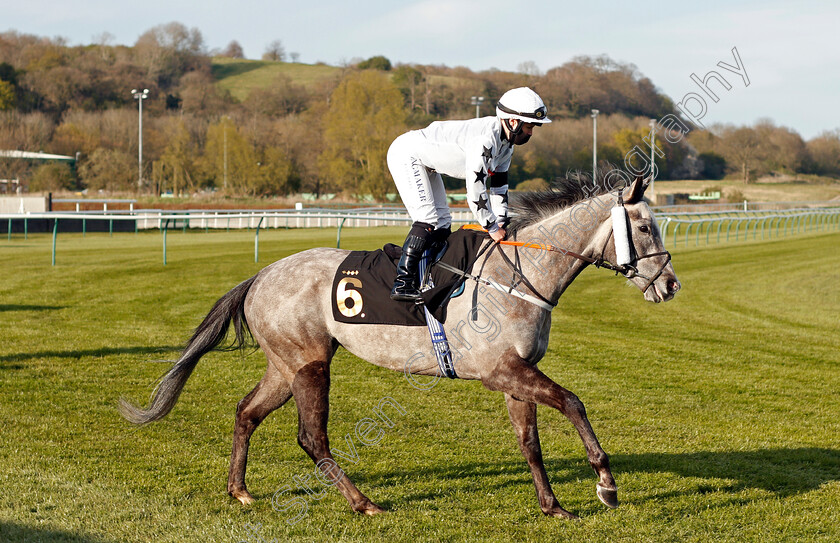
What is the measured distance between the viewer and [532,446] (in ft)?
13.3

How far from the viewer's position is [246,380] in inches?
289

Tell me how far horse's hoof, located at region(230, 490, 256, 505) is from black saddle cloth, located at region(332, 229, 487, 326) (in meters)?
1.06

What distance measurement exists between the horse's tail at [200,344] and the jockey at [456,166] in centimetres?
113

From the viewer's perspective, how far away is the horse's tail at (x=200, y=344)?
4.68 meters

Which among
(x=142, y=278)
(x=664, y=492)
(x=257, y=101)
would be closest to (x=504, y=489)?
(x=664, y=492)

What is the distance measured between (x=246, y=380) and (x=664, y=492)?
418 cm

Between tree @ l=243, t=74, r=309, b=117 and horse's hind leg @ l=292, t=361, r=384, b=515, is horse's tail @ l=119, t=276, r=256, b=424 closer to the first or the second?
horse's hind leg @ l=292, t=361, r=384, b=515

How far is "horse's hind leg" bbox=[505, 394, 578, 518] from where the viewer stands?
4.04 m

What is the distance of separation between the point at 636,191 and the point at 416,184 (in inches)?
44.8

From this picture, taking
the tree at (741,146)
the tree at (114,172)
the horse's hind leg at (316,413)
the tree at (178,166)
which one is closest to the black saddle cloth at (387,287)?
the horse's hind leg at (316,413)

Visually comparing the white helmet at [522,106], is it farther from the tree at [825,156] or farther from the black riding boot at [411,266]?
the tree at [825,156]

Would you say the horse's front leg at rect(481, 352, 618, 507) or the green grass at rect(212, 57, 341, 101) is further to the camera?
the green grass at rect(212, 57, 341, 101)

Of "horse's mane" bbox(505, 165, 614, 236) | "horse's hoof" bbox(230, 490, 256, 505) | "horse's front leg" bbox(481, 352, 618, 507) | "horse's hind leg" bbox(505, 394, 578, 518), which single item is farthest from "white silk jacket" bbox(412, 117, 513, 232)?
"horse's hoof" bbox(230, 490, 256, 505)

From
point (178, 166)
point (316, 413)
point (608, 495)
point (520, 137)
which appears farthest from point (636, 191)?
point (178, 166)
